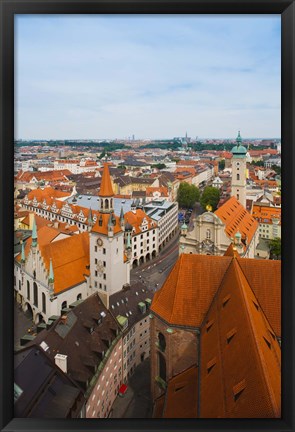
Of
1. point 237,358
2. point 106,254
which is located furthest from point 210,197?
point 237,358

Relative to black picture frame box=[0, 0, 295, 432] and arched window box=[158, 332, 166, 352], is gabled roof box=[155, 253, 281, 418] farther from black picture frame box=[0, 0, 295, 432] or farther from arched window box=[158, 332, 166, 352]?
arched window box=[158, 332, 166, 352]

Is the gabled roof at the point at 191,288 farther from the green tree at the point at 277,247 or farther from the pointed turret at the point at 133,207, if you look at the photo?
the pointed turret at the point at 133,207

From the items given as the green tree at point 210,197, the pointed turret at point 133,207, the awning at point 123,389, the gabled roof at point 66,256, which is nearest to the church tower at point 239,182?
the green tree at point 210,197

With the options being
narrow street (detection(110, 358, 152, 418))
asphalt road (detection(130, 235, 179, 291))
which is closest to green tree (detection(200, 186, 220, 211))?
asphalt road (detection(130, 235, 179, 291))

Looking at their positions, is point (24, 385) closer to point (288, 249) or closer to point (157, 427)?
point (157, 427)

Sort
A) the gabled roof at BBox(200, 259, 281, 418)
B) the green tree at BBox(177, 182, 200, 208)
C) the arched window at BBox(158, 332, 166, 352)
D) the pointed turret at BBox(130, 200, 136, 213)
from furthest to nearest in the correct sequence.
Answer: the pointed turret at BBox(130, 200, 136, 213) → the green tree at BBox(177, 182, 200, 208) → the arched window at BBox(158, 332, 166, 352) → the gabled roof at BBox(200, 259, 281, 418)

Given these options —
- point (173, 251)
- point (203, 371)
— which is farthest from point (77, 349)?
point (173, 251)
